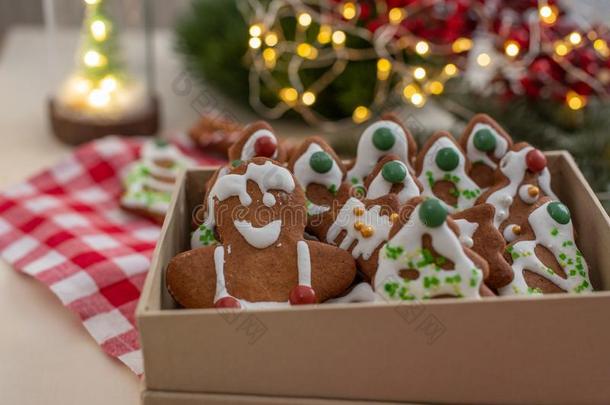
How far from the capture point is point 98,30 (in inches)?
58.5

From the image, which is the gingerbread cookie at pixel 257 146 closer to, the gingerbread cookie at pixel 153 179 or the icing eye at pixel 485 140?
the icing eye at pixel 485 140

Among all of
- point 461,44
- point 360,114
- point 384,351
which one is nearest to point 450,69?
point 461,44

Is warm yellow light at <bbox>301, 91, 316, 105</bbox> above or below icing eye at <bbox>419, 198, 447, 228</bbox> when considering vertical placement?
below

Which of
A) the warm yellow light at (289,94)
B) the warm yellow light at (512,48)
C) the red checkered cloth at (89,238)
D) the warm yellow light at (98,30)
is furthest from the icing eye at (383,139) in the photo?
the warm yellow light at (98,30)

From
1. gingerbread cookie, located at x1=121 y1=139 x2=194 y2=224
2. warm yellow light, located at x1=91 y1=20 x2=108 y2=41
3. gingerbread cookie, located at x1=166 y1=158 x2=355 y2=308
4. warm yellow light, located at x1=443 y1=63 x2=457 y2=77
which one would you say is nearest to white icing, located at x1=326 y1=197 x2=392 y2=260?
gingerbread cookie, located at x1=166 y1=158 x2=355 y2=308

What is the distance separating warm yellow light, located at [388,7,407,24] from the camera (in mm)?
1348

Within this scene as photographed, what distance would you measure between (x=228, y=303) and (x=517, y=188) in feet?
1.18

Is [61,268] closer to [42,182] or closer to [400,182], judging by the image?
[42,182]

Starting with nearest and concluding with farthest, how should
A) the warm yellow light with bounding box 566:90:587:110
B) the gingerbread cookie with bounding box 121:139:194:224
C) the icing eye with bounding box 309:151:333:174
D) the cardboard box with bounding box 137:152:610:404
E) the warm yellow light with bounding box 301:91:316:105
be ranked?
the cardboard box with bounding box 137:152:610:404, the icing eye with bounding box 309:151:333:174, the gingerbread cookie with bounding box 121:139:194:224, the warm yellow light with bounding box 566:90:587:110, the warm yellow light with bounding box 301:91:316:105

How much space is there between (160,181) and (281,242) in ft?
1.81

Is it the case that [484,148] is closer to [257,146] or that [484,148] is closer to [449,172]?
[449,172]

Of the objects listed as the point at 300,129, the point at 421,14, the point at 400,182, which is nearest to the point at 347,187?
the point at 400,182

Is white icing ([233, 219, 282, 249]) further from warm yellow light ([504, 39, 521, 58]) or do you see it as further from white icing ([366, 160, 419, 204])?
warm yellow light ([504, 39, 521, 58])

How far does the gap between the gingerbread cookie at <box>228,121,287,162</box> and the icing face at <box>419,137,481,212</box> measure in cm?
17
